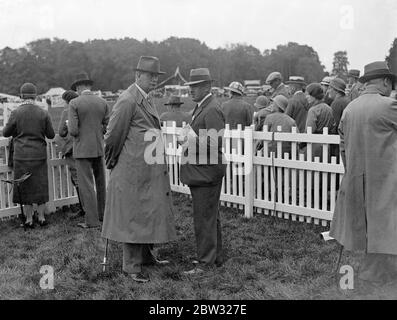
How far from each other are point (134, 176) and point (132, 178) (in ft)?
0.10

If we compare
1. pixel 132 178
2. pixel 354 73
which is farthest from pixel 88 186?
pixel 354 73

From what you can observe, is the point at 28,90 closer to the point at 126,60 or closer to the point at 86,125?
the point at 86,125

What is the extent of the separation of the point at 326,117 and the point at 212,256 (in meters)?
3.34

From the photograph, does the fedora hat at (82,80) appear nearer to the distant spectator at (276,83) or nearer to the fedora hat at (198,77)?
the fedora hat at (198,77)

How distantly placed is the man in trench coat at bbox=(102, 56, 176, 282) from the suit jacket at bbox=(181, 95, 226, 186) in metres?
0.36

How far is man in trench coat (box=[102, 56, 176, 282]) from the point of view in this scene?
4969 millimetres

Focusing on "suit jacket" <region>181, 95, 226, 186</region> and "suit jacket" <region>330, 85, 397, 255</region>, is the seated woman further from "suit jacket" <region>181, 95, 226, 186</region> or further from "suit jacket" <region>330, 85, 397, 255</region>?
"suit jacket" <region>330, 85, 397, 255</region>

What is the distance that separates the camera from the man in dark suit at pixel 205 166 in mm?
5105

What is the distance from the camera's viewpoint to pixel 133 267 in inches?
203

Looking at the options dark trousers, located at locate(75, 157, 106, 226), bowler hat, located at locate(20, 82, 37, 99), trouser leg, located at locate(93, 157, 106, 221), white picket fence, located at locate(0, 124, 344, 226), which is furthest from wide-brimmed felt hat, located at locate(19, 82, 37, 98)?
trouser leg, located at locate(93, 157, 106, 221)

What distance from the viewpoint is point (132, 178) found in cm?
499

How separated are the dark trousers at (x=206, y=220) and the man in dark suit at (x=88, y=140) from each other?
2.66 m

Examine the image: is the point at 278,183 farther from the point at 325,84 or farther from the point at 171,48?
the point at 171,48
